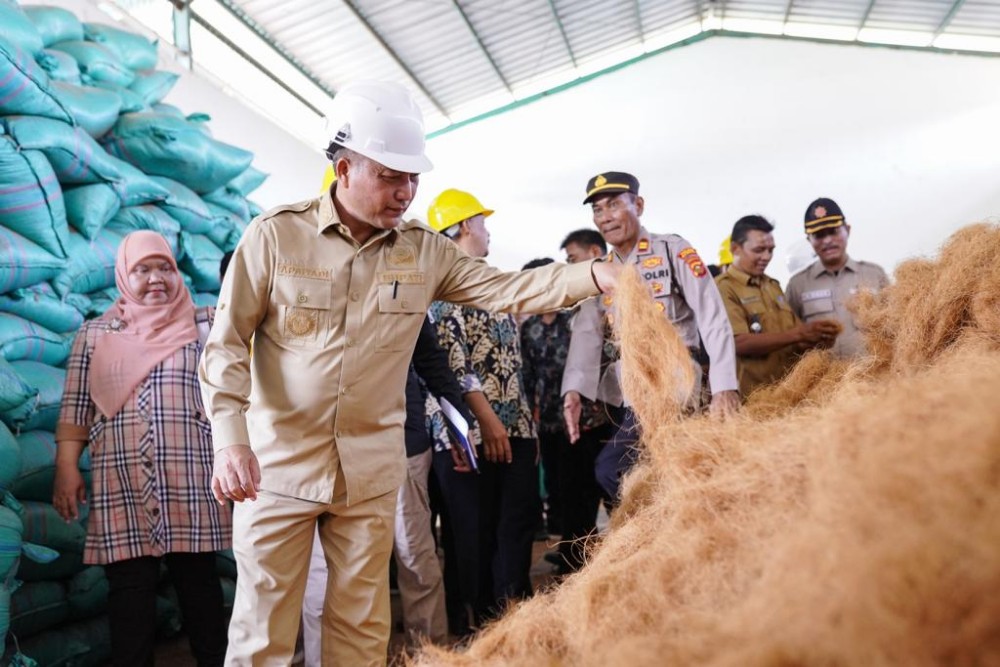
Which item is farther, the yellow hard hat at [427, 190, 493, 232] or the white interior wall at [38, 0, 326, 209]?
the white interior wall at [38, 0, 326, 209]

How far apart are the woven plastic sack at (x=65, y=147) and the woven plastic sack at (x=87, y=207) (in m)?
0.05

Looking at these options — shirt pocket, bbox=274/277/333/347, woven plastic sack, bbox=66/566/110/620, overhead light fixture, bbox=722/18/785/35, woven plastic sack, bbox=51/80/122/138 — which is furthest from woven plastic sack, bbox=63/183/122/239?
overhead light fixture, bbox=722/18/785/35

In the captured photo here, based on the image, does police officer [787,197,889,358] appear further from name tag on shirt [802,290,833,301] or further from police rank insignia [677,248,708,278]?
police rank insignia [677,248,708,278]

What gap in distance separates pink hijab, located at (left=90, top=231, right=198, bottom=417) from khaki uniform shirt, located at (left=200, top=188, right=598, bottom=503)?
2.33ft

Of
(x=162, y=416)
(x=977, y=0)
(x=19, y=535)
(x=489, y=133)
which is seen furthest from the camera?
(x=489, y=133)

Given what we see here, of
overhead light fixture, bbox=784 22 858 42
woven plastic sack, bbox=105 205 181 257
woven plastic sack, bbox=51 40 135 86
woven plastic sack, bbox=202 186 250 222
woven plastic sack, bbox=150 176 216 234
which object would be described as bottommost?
woven plastic sack, bbox=105 205 181 257

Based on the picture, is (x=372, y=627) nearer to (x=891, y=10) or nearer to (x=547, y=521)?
(x=547, y=521)

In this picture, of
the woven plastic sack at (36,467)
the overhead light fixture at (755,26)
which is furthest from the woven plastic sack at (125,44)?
the overhead light fixture at (755,26)

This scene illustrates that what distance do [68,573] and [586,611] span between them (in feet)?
7.84

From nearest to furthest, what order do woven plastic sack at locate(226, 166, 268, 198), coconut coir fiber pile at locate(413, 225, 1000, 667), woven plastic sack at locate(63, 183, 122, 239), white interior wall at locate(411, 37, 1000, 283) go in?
coconut coir fiber pile at locate(413, 225, 1000, 667)
woven plastic sack at locate(63, 183, 122, 239)
woven plastic sack at locate(226, 166, 268, 198)
white interior wall at locate(411, 37, 1000, 283)

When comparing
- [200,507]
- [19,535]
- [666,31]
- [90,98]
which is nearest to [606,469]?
[200,507]

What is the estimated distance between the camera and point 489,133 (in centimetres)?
1073

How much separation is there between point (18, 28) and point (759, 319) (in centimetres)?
299

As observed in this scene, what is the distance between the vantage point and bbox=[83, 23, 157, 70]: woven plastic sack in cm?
388
